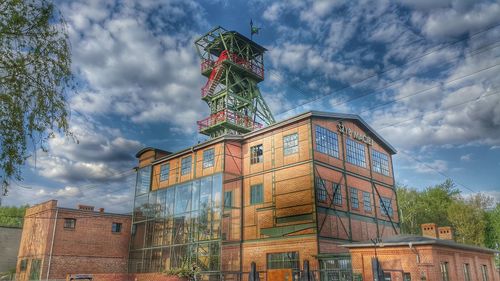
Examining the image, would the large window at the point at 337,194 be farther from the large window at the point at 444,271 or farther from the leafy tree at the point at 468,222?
the leafy tree at the point at 468,222

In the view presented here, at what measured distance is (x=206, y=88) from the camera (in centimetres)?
3662

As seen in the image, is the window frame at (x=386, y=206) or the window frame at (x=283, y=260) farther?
the window frame at (x=386, y=206)

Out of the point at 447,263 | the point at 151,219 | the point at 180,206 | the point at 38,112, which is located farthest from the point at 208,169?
the point at 38,112

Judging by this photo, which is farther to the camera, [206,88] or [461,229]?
[461,229]

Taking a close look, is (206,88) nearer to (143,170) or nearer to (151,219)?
(143,170)

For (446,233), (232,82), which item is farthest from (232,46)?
(446,233)

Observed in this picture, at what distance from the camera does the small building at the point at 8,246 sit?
129ft

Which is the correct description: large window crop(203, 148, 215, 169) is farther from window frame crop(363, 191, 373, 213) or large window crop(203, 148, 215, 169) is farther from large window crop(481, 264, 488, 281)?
large window crop(481, 264, 488, 281)

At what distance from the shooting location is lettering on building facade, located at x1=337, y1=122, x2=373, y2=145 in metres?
27.0

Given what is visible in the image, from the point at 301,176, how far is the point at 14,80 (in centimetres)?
1834

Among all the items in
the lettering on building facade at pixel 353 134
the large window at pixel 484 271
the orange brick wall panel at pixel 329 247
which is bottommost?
the large window at pixel 484 271

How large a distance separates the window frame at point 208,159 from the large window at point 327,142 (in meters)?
8.29

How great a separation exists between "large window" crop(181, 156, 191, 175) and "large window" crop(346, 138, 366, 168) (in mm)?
12445

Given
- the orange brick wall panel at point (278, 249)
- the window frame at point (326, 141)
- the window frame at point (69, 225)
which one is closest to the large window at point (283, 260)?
the orange brick wall panel at point (278, 249)
